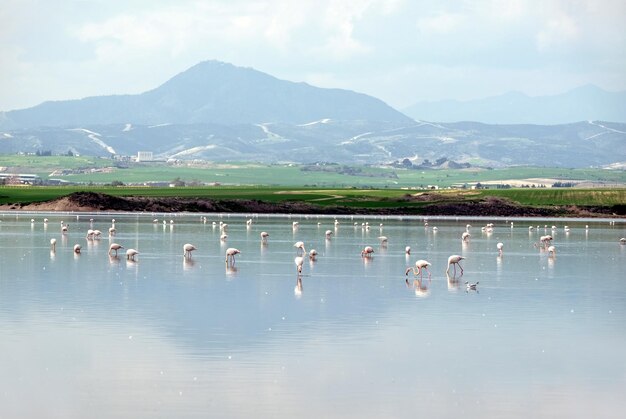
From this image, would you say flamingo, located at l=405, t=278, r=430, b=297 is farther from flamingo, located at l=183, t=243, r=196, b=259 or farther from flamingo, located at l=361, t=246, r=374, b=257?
flamingo, located at l=183, t=243, r=196, b=259

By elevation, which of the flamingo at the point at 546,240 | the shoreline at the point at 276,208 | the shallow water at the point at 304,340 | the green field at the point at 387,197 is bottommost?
the shallow water at the point at 304,340

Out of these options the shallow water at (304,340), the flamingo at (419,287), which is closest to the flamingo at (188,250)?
the shallow water at (304,340)

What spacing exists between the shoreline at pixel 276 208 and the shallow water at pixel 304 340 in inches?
2852

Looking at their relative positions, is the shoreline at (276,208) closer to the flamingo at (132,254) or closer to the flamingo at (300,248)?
the flamingo at (300,248)

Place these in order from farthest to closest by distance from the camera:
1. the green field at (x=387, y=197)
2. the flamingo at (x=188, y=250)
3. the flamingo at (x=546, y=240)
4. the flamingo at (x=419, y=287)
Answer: the green field at (x=387, y=197), the flamingo at (x=546, y=240), the flamingo at (x=188, y=250), the flamingo at (x=419, y=287)

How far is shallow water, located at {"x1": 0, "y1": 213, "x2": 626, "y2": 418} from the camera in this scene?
1842 centimetres

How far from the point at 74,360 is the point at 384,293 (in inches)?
582

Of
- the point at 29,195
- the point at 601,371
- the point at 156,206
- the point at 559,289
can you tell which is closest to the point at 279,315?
the point at 601,371

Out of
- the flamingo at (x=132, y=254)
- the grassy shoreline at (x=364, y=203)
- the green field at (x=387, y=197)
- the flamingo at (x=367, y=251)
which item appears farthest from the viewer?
the green field at (x=387, y=197)

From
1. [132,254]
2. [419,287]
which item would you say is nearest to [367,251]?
[132,254]

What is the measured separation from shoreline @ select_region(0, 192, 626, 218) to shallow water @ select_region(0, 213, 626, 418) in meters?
72.4

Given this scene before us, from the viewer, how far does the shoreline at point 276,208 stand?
11825 centimetres

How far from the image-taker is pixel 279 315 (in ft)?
92.8

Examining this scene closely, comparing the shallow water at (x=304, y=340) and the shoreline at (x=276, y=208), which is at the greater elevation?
the shoreline at (x=276, y=208)
